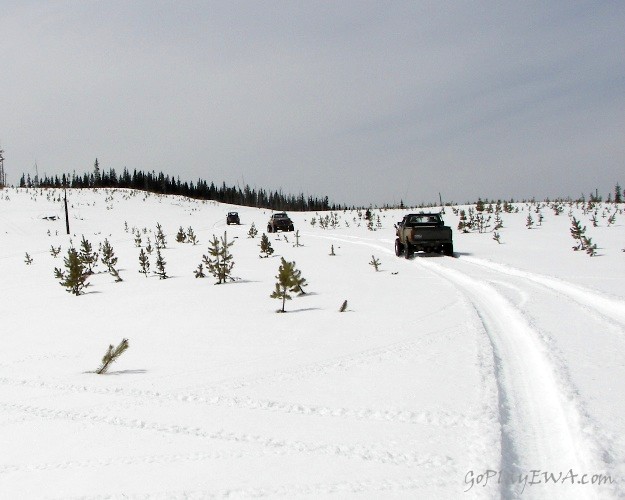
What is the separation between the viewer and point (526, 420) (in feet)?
11.1

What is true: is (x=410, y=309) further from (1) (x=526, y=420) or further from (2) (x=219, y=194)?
(2) (x=219, y=194)

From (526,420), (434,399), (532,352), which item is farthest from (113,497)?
(532,352)

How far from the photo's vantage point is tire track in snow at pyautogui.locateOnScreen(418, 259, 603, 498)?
2.80 metres

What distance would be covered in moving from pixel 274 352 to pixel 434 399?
2304mm

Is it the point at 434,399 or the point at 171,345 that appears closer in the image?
the point at 434,399

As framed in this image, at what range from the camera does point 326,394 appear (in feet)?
13.3

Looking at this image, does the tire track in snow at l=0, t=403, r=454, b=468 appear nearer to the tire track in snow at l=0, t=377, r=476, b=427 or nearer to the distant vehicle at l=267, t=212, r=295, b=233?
the tire track in snow at l=0, t=377, r=476, b=427

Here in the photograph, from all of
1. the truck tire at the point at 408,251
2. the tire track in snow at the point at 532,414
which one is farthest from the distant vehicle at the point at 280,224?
the tire track in snow at the point at 532,414

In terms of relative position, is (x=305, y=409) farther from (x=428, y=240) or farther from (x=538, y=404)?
(x=428, y=240)

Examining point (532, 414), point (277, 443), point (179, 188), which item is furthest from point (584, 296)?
point (179, 188)

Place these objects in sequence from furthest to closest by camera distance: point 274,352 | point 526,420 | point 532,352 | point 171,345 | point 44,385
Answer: point 171,345 < point 274,352 < point 532,352 < point 44,385 < point 526,420

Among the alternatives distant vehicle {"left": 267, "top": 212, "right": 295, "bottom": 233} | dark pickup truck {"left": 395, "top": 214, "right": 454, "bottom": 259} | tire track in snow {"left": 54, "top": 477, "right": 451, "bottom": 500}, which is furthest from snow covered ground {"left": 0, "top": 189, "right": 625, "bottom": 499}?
distant vehicle {"left": 267, "top": 212, "right": 295, "bottom": 233}

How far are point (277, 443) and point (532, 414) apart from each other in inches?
75.6

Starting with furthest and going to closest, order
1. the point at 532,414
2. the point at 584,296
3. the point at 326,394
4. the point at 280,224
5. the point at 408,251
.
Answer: the point at 280,224 → the point at 408,251 → the point at 584,296 → the point at 326,394 → the point at 532,414
